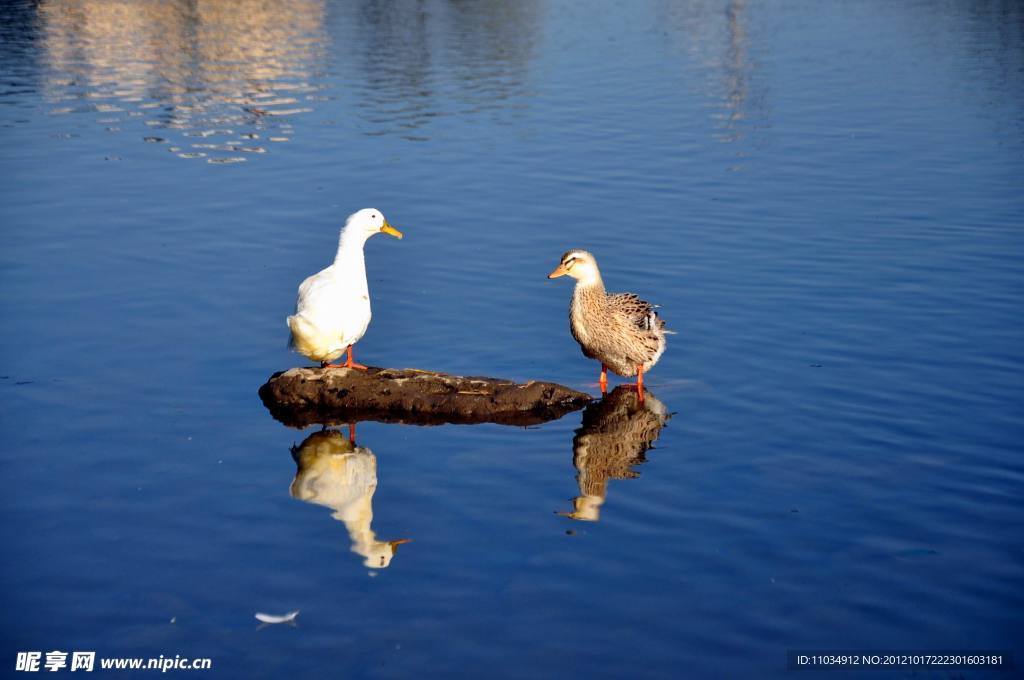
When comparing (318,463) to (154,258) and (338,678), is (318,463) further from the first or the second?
(154,258)

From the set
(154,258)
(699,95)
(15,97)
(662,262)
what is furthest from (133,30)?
(662,262)

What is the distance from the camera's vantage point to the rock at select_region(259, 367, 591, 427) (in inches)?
513

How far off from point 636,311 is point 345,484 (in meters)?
4.14

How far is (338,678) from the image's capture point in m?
8.33

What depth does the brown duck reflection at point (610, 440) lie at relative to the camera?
443 inches

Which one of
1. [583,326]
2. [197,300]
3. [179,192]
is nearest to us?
[583,326]

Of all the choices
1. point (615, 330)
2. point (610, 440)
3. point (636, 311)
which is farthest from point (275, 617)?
point (636, 311)

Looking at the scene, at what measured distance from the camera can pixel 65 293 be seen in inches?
664

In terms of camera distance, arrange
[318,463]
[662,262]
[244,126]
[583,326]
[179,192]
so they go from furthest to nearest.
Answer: [244,126], [179,192], [662,262], [583,326], [318,463]

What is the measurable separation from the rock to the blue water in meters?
0.27

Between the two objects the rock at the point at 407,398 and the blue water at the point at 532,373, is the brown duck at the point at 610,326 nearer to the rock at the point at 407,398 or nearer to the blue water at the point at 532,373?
the blue water at the point at 532,373

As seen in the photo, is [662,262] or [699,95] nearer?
[662,262]

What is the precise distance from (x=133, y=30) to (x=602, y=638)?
40933mm

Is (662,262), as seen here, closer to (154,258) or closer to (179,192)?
(154,258)
